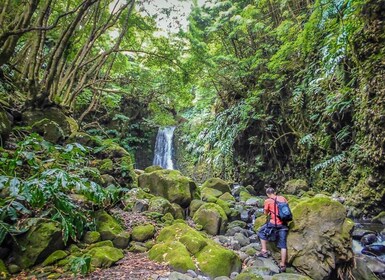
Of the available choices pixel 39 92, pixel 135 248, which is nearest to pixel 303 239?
pixel 135 248

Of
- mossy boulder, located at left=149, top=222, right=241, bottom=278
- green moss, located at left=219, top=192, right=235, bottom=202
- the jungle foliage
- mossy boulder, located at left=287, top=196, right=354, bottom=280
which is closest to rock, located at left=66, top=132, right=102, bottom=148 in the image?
mossy boulder, located at left=149, top=222, right=241, bottom=278

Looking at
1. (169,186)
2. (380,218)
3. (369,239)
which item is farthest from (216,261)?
(380,218)

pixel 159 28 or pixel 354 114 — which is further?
pixel 159 28

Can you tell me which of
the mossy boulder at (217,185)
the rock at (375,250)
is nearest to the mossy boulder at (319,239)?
the rock at (375,250)

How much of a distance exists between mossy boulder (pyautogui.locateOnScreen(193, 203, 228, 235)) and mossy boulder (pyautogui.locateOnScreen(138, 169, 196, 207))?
0.76 metres

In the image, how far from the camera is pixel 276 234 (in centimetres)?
455

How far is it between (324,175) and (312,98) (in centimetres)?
286

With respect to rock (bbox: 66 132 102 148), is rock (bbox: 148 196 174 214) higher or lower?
lower

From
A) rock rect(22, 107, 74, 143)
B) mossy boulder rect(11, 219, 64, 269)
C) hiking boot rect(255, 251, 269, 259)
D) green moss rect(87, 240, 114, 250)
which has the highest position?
rock rect(22, 107, 74, 143)

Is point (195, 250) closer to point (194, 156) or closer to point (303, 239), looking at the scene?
point (303, 239)

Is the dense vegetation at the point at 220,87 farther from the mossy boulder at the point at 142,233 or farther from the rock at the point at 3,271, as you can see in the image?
the mossy boulder at the point at 142,233

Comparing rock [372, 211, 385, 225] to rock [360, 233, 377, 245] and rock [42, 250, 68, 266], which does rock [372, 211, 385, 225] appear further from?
rock [42, 250, 68, 266]

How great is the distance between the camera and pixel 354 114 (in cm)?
762

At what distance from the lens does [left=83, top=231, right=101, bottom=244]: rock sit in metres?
3.97
